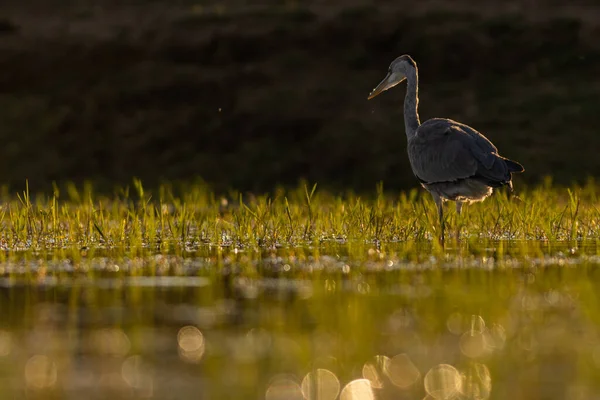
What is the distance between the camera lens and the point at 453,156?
11.7 metres

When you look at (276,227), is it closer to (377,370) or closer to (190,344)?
(190,344)

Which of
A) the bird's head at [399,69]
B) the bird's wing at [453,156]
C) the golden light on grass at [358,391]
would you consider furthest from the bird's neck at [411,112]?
the golden light on grass at [358,391]

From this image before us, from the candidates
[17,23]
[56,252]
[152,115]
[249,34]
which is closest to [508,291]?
[56,252]

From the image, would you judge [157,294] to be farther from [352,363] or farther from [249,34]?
[249,34]

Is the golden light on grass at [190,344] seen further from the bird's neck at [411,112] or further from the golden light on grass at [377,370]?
the bird's neck at [411,112]

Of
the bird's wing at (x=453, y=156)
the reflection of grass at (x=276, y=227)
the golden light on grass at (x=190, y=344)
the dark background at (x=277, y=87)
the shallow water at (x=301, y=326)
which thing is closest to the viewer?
the shallow water at (x=301, y=326)

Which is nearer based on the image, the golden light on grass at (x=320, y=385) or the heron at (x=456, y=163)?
the golden light on grass at (x=320, y=385)

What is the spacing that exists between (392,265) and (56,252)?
2488mm

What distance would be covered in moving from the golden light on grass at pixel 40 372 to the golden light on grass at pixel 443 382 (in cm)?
133

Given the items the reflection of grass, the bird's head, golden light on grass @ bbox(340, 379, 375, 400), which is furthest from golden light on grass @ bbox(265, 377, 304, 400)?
the bird's head

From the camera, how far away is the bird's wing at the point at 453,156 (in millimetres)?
11484

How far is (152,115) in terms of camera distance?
23.8 m

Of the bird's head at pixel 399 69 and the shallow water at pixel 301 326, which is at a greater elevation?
the bird's head at pixel 399 69

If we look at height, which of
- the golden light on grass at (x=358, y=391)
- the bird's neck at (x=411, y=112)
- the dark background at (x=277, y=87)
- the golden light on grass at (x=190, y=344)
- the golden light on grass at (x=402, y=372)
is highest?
the dark background at (x=277, y=87)
